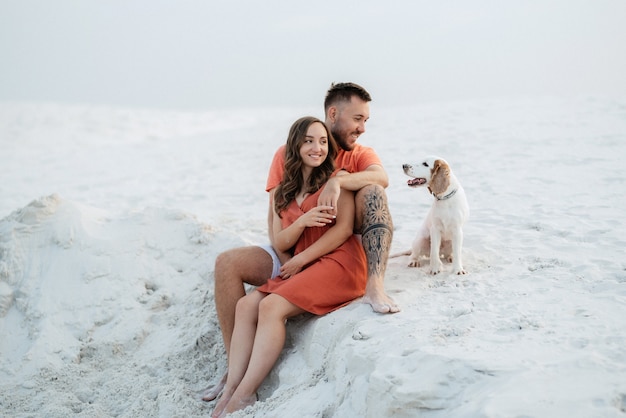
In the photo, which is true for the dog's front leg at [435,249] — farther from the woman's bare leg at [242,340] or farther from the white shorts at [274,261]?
the woman's bare leg at [242,340]

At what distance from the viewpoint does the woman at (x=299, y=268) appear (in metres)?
3.13

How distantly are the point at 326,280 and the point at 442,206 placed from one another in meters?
0.99

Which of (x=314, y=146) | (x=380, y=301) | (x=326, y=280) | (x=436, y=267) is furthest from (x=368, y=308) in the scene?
(x=314, y=146)

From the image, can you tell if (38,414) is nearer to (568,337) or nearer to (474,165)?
(568,337)

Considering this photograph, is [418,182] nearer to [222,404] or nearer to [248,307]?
[248,307]

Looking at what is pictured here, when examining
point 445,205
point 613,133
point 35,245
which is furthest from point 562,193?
point 35,245

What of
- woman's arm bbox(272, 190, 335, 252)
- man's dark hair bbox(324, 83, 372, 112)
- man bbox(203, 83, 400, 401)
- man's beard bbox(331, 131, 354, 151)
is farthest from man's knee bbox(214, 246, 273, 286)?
man's dark hair bbox(324, 83, 372, 112)

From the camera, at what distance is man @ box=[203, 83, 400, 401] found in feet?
10.7

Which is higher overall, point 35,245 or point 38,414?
point 35,245

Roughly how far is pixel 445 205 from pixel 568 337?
4.48 ft

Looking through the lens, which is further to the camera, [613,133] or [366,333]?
[613,133]

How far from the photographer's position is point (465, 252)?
412 cm

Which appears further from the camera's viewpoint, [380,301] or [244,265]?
[244,265]

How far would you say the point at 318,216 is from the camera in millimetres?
3256
